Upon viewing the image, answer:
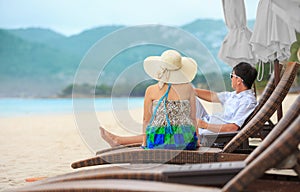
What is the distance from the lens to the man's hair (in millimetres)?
4801

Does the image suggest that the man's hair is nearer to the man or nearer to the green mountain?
the man

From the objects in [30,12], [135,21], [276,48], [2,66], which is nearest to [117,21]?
Result: [135,21]

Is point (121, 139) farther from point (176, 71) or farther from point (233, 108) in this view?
point (176, 71)

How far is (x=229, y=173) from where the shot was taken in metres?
2.24

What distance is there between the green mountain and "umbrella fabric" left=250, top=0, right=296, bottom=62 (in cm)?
3526

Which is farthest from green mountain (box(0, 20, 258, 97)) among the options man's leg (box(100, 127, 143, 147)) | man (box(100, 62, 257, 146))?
man's leg (box(100, 127, 143, 147))

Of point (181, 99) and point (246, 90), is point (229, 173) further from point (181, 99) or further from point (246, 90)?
point (246, 90)

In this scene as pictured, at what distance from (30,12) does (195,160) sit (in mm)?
54938

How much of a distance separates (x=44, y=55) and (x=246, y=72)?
A: 44557mm

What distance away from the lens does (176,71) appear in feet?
10.8

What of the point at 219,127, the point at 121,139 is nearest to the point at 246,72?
the point at 219,127

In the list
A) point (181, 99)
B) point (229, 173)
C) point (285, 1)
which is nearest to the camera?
point (229, 173)

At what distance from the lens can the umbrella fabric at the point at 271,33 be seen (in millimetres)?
4992

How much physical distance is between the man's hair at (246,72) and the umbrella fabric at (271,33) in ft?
1.35
